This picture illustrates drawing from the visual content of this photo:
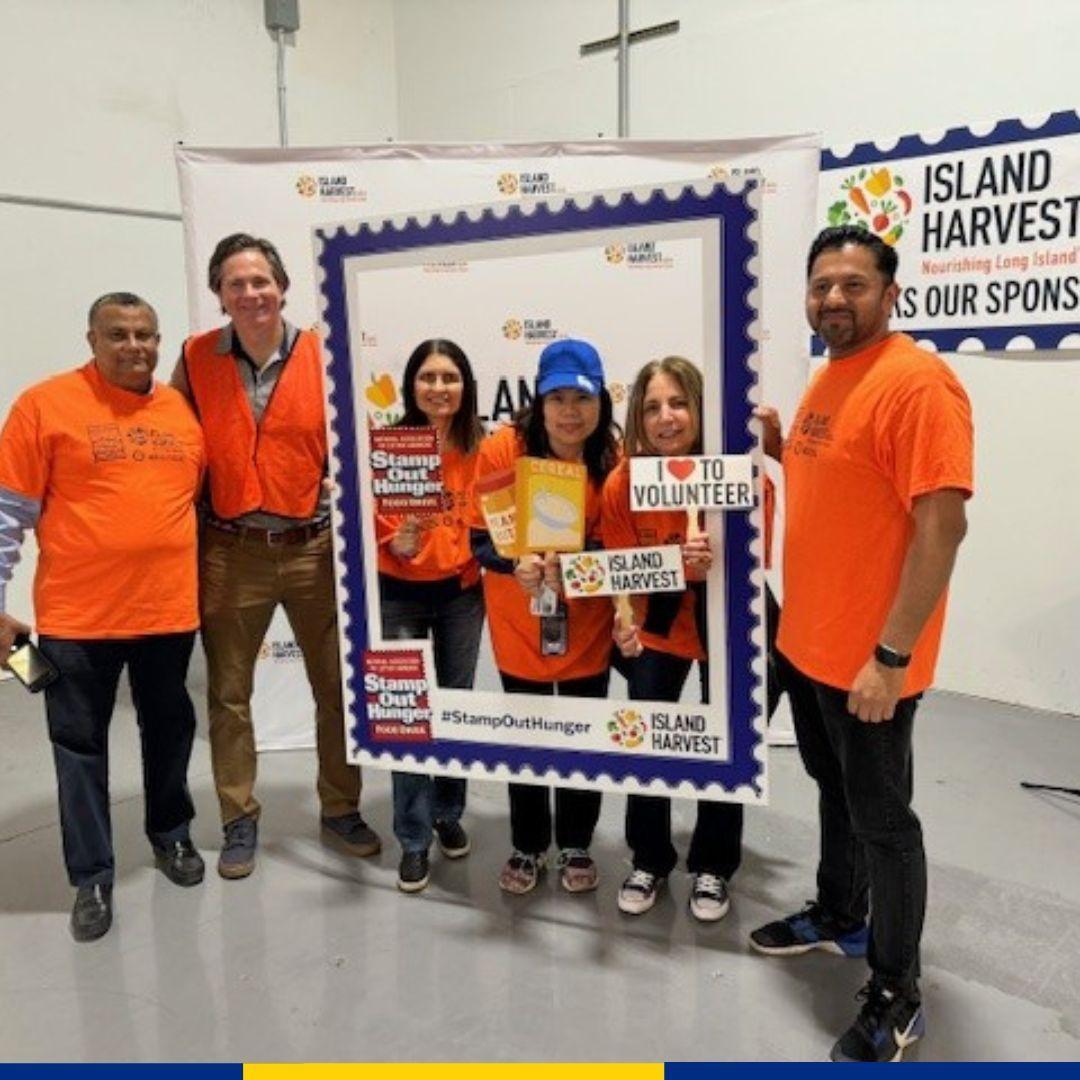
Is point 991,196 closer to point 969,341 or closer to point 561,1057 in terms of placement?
point 969,341

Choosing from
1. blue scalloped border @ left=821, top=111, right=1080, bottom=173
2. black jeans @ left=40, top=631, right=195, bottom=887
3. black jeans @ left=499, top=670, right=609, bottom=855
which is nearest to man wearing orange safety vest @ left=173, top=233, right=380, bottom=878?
black jeans @ left=40, top=631, right=195, bottom=887

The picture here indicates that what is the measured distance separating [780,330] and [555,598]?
1.49 metres

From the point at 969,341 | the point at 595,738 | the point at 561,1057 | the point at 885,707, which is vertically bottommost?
the point at 561,1057

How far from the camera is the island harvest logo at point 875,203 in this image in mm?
3504

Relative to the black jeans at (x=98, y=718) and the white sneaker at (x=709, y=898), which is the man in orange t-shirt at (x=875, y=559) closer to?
the white sneaker at (x=709, y=898)

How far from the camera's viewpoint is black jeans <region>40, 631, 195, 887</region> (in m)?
2.25

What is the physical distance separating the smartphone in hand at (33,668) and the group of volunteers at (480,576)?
0.04 m

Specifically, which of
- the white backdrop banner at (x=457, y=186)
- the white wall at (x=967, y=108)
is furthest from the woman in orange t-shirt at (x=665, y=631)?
the white wall at (x=967, y=108)

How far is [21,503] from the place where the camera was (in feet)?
7.13

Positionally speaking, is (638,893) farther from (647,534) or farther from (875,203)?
(875,203)

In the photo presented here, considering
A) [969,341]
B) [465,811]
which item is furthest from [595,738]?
[969,341]

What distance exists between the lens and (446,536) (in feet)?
7.38

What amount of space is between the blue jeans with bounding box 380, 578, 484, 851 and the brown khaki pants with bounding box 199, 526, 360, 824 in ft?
1.10

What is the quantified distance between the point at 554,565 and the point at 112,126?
3.56 m
